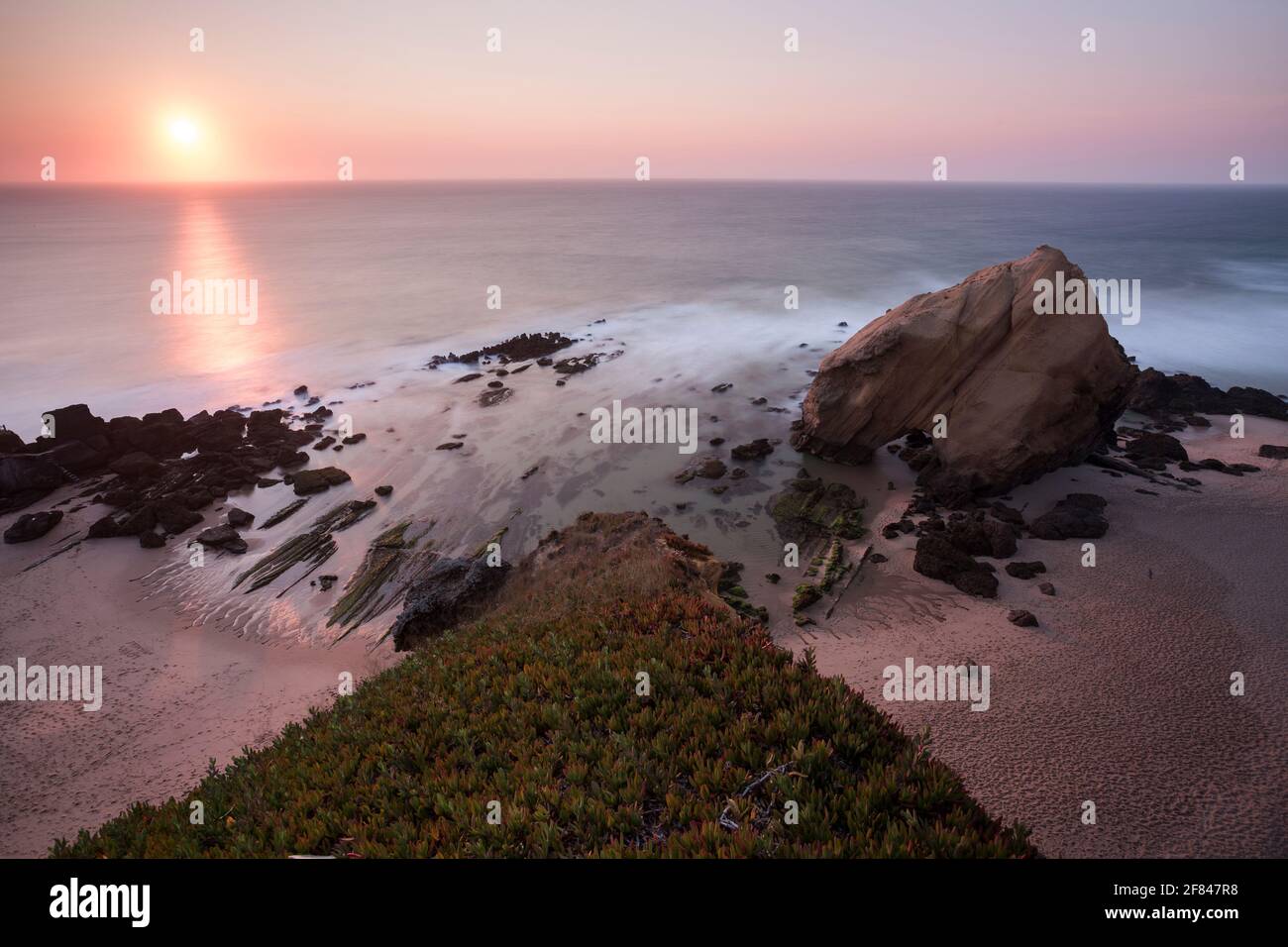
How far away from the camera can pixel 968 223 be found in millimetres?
146125

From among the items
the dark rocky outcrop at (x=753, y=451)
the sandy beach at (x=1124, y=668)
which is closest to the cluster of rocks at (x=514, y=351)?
the dark rocky outcrop at (x=753, y=451)

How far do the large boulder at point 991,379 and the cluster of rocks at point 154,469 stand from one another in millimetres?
25833

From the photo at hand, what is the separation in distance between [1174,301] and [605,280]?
6512cm

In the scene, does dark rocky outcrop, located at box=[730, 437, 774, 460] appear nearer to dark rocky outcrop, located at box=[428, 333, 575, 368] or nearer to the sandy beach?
the sandy beach

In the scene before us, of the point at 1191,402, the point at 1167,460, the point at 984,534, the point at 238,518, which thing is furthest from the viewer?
the point at 1191,402

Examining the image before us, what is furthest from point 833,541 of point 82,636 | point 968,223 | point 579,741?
point 968,223

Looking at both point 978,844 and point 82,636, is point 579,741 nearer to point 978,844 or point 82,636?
point 978,844

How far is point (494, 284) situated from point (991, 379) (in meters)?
66.0

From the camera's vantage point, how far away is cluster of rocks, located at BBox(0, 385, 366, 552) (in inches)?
1008

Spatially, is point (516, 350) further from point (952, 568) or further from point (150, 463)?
point (952, 568)

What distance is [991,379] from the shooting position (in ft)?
82.8

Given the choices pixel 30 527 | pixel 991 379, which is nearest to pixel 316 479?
pixel 30 527

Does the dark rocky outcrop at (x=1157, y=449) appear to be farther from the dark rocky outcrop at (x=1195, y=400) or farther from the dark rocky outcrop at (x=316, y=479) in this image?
the dark rocky outcrop at (x=316, y=479)

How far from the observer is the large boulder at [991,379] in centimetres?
2412
